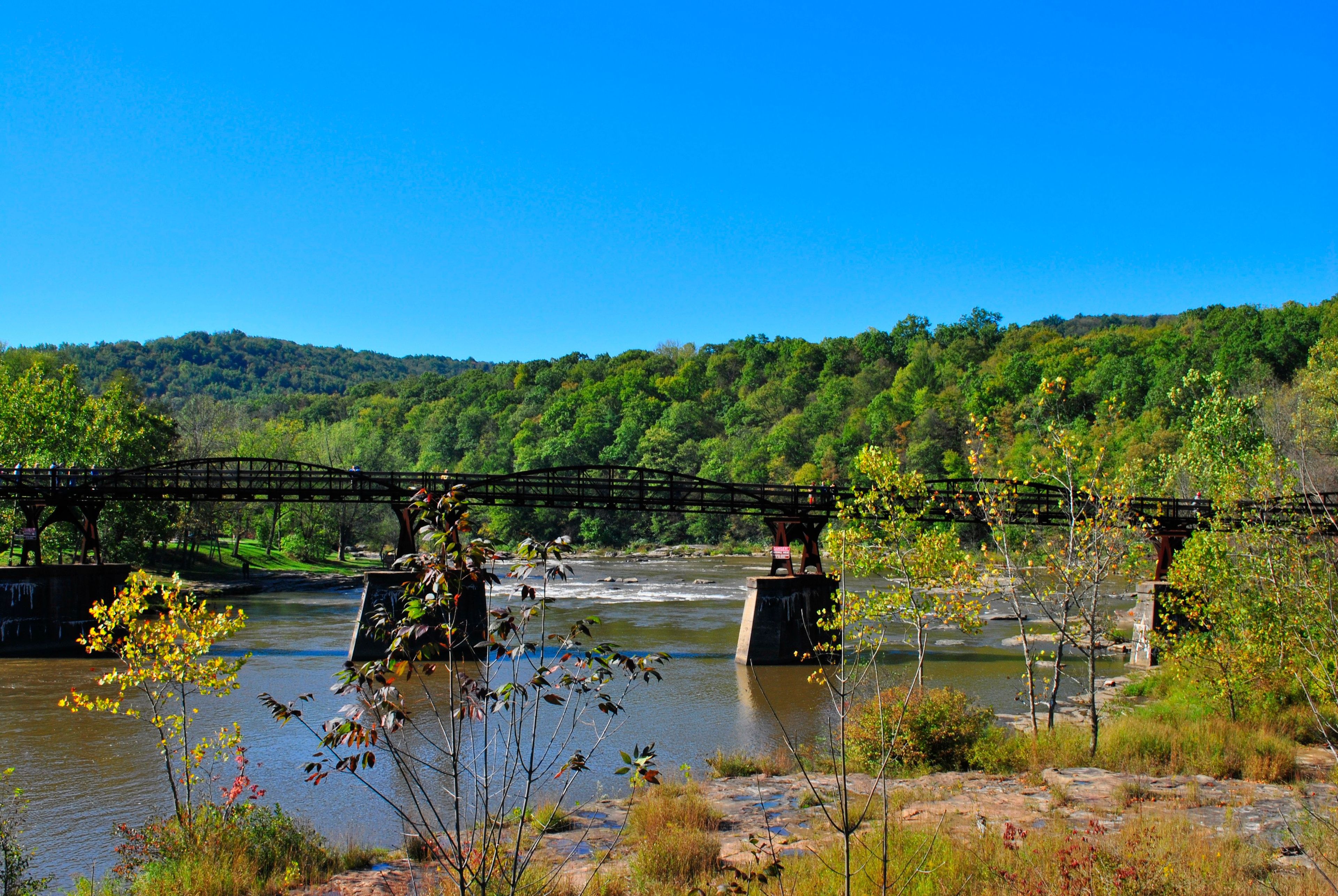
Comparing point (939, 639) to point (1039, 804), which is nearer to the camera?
point (1039, 804)

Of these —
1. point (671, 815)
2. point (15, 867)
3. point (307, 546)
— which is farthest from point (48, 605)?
point (307, 546)

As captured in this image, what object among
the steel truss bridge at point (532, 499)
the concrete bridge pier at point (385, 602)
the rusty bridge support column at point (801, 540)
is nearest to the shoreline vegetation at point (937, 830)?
the concrete bridge pier at point (385, 602)

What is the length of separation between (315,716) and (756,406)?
112 meters

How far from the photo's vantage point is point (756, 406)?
132m

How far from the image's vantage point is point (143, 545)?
179ft

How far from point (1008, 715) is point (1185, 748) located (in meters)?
6.95

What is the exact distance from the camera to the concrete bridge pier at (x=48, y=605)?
31938mm

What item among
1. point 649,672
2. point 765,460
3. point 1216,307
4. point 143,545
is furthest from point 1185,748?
point 1216,307

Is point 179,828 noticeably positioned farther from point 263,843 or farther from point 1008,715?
point 1008,715

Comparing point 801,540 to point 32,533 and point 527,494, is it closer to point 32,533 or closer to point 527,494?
point 527,494

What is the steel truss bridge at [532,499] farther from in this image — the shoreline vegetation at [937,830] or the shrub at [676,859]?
the shrub at [676,859]

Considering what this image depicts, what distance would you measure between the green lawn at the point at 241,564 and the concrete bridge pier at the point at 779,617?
34.1 meters

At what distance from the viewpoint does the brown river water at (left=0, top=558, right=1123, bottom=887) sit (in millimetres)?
15273

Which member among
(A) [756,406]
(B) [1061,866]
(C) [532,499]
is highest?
(A) [756,406]
